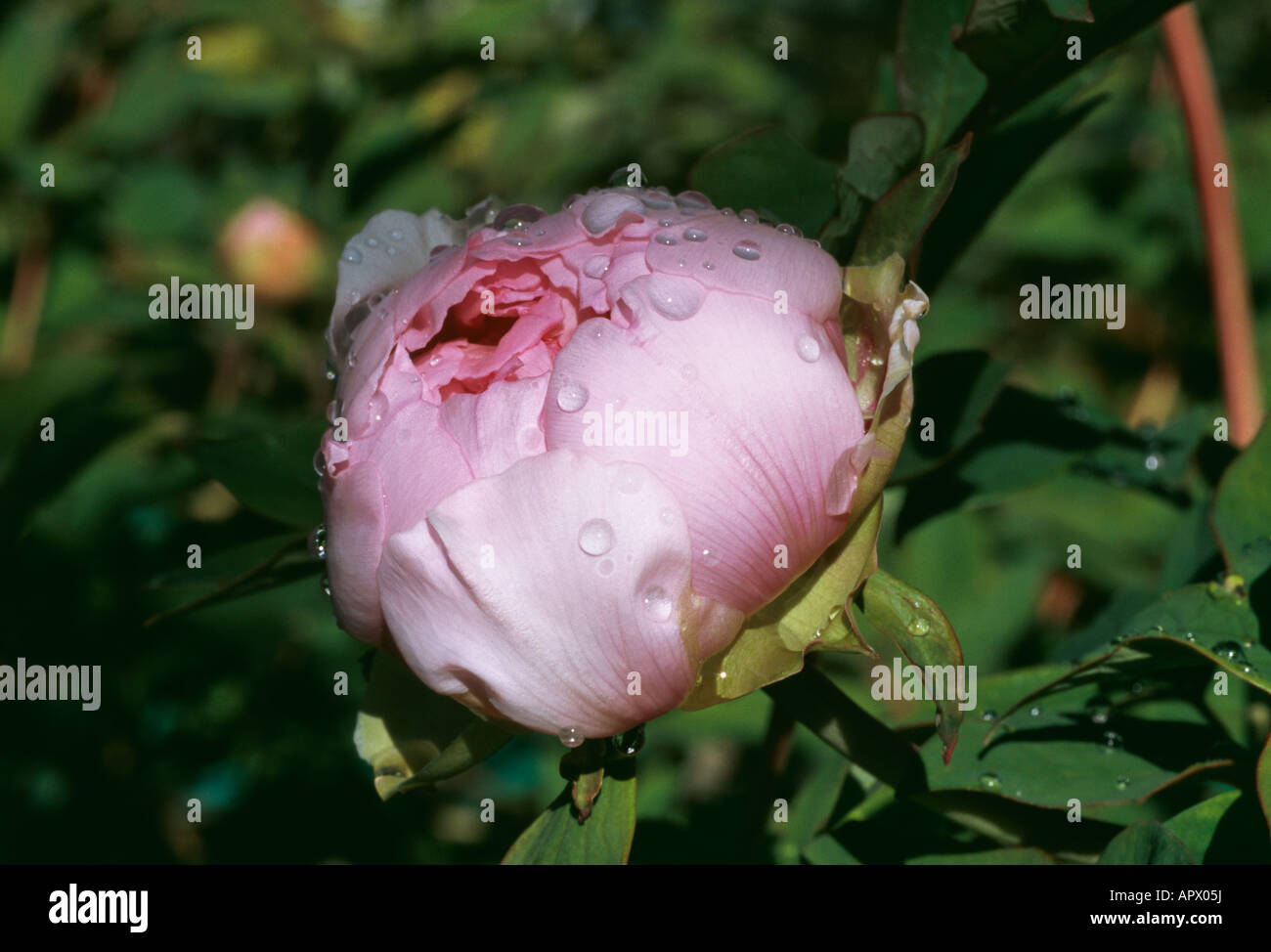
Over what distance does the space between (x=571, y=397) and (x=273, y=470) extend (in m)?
0.34

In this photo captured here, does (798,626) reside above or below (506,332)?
below

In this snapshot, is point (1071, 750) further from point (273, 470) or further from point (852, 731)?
point (273, 470)

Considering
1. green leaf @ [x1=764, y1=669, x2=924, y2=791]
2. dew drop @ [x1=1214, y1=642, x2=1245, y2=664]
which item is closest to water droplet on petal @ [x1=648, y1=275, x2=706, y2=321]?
green leaf @ [x1=764, y1=669, x2=924, y2=791]

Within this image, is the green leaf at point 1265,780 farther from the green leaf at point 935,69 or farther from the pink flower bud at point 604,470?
the green leaf at point 935,69

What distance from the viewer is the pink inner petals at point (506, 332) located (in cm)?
61

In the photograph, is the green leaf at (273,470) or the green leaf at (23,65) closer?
the green leaf at (273,470)

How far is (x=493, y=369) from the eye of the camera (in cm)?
61

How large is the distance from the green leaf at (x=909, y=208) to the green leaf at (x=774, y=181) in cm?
13

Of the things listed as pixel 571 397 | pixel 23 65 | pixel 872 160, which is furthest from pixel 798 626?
pixel 23 65

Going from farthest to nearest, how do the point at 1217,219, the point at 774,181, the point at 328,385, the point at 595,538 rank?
1. the point at 328,385
2. the point at 1217,219
3. the point at 774,181
4. the point at 595,538

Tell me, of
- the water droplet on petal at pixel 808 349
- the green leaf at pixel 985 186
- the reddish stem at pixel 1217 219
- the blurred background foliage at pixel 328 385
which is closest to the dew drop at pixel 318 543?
the blurred background foliage at pixel 328 385

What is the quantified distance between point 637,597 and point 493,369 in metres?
0.15

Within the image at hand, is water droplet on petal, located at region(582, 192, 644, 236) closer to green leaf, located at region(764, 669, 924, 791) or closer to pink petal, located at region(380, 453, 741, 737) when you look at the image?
pink petal, located at region(380, 453, 741, 737)

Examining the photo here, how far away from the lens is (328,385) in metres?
1.71
